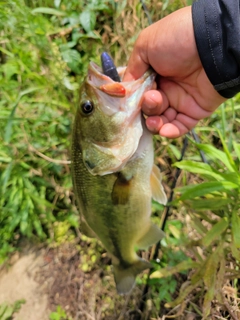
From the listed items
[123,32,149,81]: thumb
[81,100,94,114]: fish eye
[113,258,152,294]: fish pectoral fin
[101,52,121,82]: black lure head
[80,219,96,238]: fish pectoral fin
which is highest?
[101,52,121,82]: black lure head

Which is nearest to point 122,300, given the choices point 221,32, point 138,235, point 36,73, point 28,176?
point 138,235

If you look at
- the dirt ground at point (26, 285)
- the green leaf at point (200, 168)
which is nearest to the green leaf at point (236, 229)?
the green leaf at point (200, 168)

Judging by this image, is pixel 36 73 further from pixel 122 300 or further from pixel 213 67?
pixel 122 300

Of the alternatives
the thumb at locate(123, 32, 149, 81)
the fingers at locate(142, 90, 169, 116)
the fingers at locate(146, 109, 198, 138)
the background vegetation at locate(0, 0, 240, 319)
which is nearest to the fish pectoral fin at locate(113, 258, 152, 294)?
the background vegetation at locate(0, 0, 240, 319)

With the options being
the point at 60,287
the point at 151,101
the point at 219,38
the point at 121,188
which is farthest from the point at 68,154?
the point at 219,38

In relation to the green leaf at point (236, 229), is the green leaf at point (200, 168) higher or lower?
higher

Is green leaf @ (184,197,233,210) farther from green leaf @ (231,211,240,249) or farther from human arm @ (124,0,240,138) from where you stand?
human arm @ (124,0,240,138)

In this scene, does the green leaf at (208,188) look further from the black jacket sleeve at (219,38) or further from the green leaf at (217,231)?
the black jacket sleeve at (219,38)

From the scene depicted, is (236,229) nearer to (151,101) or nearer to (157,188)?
(157,188)
